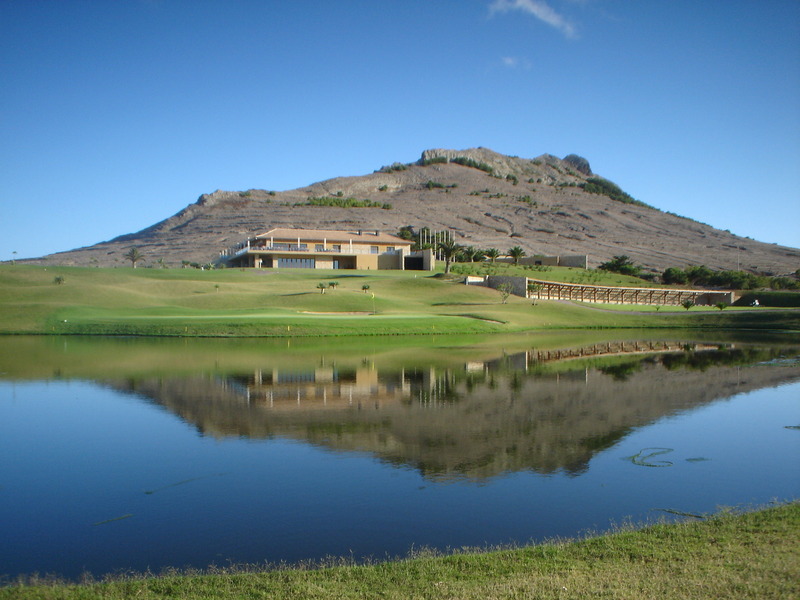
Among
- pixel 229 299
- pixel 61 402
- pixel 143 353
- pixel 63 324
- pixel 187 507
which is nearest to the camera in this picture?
pixel 187 507

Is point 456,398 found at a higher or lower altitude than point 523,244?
lower

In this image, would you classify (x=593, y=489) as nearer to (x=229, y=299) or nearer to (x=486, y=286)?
(x=229, y=299)

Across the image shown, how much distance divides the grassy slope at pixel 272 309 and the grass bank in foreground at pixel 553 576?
38415mm

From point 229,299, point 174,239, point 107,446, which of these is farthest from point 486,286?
point 174,239

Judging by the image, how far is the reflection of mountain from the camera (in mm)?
16438

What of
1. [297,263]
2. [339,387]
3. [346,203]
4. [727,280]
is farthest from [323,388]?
[346,203]

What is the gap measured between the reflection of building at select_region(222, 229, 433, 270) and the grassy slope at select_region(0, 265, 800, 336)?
15795mm

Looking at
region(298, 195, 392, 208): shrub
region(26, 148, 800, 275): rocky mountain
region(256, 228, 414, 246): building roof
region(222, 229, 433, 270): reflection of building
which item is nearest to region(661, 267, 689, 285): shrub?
region(26, 148, 800, 275): rocky mountain

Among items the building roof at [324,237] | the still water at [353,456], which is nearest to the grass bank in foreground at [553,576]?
the still water at [353,456]

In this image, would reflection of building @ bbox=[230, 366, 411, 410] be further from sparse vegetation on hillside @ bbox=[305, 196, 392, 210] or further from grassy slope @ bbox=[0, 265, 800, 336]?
sparse vegetation on hillside @ bbox=[305, 196, 392, 210]

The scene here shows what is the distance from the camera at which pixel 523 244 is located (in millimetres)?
155625

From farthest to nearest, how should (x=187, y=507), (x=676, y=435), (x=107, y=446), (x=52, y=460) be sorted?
(x=676, y=435), (x=107, y=446), (x=52, y=460), (x=187, y=507)

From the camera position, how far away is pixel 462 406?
21.8 meters

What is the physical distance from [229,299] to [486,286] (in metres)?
30.8
